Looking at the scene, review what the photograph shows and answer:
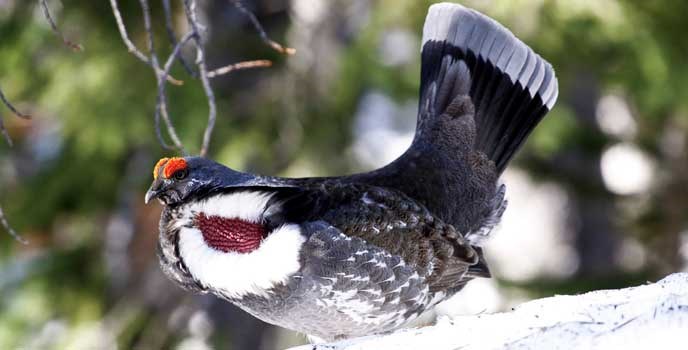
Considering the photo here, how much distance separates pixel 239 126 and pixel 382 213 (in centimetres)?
311

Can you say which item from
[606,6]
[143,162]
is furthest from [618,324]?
[143,162]

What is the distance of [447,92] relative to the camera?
435 centimetres

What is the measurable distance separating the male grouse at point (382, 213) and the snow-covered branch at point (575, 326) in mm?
604

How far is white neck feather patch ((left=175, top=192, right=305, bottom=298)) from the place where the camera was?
315 cm

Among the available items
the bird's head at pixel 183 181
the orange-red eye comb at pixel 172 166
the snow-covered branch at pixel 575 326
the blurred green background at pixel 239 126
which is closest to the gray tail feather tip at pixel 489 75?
the blurred green background at pixel 239 126

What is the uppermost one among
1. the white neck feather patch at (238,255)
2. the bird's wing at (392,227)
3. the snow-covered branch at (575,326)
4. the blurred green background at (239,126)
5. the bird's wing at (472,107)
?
the blurred green background at (239,126)

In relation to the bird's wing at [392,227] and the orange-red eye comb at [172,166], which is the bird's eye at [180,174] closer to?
the orange-red eye comb at [172,166]

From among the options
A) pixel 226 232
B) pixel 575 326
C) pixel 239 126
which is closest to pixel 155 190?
pixel 226 232

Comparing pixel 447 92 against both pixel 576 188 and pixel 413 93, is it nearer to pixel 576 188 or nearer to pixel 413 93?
pixel 413 93

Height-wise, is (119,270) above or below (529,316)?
above

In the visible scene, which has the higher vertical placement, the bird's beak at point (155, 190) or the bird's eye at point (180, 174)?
the bird's eye at point (180, 174)

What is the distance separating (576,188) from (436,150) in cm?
391

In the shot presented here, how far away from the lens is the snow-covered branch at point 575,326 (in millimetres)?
2496

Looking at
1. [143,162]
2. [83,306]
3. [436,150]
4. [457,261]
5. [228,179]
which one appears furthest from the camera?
[83,306]
